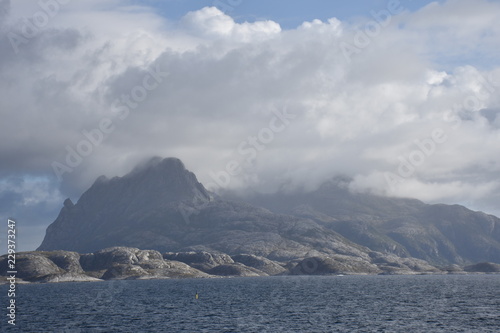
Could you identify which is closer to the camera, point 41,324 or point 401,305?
point 41,324

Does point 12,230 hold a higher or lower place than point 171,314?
higher

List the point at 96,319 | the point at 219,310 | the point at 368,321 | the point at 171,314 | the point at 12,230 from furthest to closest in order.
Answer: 1. the point at 219,310
2. the point at 171,314
3. the point at 96,319
4. the point at 368,321
5. the point at 12,230

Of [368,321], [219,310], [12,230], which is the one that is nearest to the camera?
[12,230]

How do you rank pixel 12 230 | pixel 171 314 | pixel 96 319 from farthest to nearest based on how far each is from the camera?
pixel 171 314
pixel 96 319
pixel 12 230

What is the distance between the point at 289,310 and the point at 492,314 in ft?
197

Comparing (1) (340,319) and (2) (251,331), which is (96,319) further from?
(1) (340,319)

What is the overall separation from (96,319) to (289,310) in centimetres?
5989

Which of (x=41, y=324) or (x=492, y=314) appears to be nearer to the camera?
(x=41, y=324)

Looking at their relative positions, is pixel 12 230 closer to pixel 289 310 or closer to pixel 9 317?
pixel 9 317

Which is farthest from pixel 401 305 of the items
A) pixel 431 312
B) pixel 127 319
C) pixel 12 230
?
pixel 12 230

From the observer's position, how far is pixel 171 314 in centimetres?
16975

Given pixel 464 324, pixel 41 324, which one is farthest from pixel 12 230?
pixel 464 324

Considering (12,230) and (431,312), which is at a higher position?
(12,230)

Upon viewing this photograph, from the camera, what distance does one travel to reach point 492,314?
514 ft
